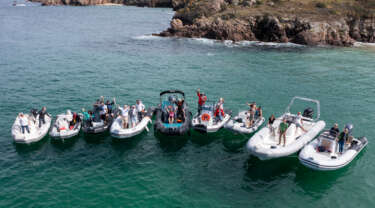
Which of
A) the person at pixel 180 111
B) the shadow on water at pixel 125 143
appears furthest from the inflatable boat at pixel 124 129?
the person at pixel 180 111

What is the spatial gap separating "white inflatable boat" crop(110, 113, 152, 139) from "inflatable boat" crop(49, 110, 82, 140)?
9.45 feet

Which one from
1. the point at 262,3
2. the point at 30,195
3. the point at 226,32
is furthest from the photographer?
the point at 262,3

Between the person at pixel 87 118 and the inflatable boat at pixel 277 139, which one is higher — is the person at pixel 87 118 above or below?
above

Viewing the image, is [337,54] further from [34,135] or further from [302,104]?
[34,135]

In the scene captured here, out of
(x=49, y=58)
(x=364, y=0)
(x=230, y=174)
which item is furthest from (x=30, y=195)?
(x=364, y=0)

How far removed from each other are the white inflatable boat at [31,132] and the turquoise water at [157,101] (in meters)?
0.60

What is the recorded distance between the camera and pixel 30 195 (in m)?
16.4

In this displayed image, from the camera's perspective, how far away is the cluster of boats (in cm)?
1845

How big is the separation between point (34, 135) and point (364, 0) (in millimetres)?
72371

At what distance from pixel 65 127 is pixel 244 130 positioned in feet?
44.9

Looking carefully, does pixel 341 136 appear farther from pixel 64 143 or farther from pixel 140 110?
pixel 64 143

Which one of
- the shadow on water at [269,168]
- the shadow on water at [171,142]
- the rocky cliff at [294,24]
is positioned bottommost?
the shadow on water at [269,168]

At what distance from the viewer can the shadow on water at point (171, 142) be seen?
2130 cm

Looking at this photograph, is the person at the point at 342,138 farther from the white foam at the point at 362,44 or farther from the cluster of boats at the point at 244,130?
the white foam at the point at 362,44
